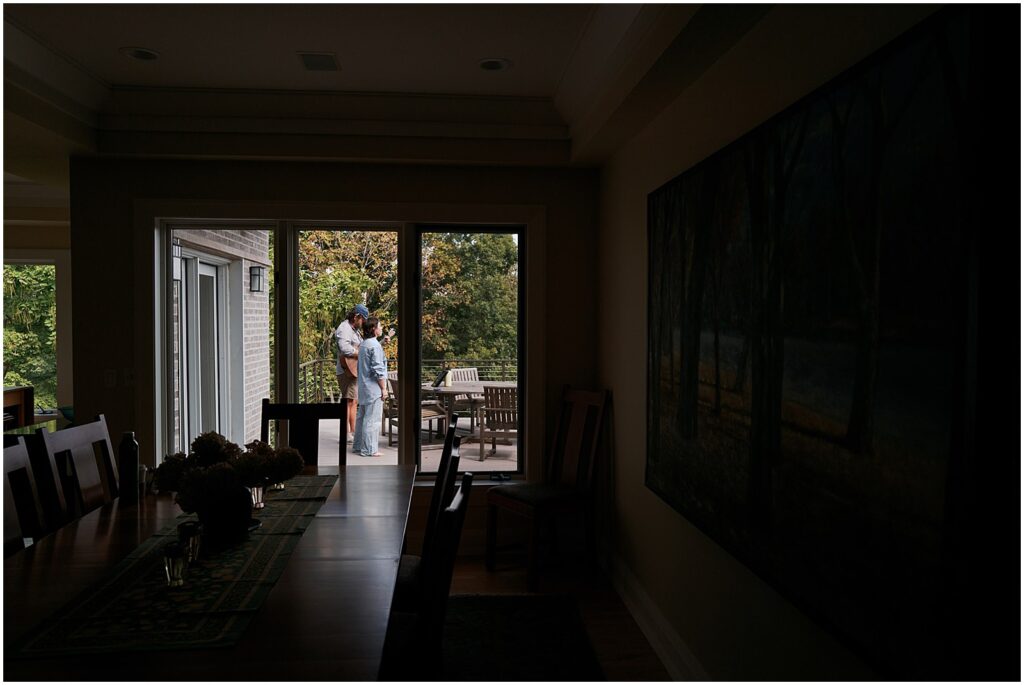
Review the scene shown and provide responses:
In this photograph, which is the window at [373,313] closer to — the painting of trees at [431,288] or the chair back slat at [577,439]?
the painting of trees at [431,288]

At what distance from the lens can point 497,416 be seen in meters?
4.65

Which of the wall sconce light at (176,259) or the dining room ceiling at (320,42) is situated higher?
the dining room ceiling at (320,42)

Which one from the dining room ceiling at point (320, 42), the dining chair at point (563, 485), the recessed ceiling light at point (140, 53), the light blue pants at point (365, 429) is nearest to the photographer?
the dining room ceiling at point (320, 42)

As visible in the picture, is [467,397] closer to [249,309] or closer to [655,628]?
[249,309]

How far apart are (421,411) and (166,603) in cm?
285

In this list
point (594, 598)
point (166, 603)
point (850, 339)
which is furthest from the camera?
point (594, 598)

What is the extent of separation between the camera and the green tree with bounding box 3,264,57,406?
28.7 ft

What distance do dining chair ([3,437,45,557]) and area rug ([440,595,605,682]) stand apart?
1528 millimetres

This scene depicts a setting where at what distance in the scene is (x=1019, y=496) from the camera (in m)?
1.17

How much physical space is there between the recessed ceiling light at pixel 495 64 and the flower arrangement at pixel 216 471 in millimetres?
2051

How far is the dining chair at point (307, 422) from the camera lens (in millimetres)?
3656

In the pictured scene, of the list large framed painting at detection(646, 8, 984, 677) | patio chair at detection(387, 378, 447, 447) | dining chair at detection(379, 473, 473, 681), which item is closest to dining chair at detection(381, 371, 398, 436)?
patio chair at detection(387, 378, 447, 447)

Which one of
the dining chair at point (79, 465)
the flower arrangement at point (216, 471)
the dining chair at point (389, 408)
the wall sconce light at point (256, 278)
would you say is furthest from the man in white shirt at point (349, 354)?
the flower arrangement at point (216, 471)

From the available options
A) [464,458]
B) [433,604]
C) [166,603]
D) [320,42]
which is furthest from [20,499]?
[464,458]
